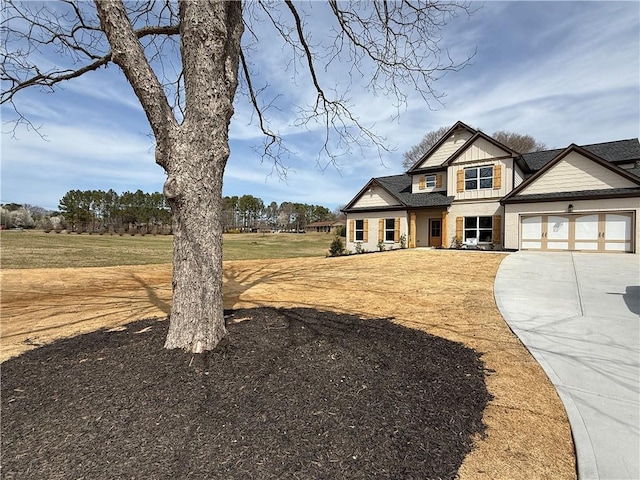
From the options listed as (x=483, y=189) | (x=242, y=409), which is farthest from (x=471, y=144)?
(x=242, y=409)

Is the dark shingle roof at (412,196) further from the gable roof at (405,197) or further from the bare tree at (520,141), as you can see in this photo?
the bare tree at (520,141)

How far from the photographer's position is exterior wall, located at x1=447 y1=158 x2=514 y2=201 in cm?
1656

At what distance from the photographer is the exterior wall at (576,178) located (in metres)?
13.7

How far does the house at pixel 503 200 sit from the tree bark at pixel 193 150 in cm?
1622

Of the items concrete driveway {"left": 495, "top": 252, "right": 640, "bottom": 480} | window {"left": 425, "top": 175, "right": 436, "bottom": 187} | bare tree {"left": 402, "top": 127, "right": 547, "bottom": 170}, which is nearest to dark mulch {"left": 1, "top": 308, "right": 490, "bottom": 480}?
concrete driveway {"left": 495, "top": 252, "right": 640, "bottom": 480}

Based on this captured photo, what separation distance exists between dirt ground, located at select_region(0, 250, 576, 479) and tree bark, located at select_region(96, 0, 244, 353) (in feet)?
7.99

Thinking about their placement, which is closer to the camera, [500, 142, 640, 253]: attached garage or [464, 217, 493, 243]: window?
[500, 142, 640, 253]: attached garage

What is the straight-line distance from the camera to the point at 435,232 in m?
19.7

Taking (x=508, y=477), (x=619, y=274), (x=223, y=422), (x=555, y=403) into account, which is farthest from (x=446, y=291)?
(x=223, y=422)

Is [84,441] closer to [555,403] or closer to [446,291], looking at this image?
[555,403]

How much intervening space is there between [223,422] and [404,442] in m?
1.31

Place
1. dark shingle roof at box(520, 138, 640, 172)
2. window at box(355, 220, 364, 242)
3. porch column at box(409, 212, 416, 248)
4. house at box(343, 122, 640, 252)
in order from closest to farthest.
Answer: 1. house at box(343, 122, 640, 252)
2. dark shingle roof at box(520, 138, 640, 172)
3. porch column at box(409, 212, 416, 248)
4. window at box(355, 220, 364, 242)

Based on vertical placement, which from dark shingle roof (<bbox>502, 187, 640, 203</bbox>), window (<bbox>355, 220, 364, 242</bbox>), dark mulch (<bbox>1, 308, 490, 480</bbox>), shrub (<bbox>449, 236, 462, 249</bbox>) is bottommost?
dark mulch (<bbox>1, 308, 490, 480</bbox>)

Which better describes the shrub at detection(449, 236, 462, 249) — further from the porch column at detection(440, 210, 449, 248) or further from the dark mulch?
the dark mulch
